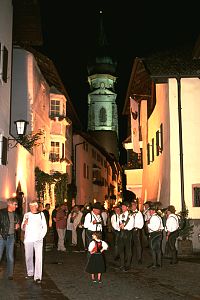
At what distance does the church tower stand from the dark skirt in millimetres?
77325

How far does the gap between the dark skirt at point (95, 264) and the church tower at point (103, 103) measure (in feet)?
254

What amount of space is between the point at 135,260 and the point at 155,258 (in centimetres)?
244

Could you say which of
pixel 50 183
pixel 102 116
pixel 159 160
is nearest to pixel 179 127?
pixel 159 160

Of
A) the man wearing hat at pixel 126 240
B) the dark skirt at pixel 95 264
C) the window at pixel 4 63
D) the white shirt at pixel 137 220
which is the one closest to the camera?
the dark skirt at pixel 95 264

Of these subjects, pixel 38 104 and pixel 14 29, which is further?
pixel 38 104

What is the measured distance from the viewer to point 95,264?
1132 centimetres

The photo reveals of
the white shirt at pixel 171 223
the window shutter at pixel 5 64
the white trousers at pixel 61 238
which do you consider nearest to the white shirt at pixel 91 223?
the white shirt at pixel 171 223

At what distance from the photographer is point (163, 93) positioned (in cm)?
2233

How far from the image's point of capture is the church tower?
89375mm

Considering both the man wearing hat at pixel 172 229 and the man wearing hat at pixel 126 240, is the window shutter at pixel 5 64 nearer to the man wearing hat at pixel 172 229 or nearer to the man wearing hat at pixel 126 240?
the man wearing hat at pixel 126 240

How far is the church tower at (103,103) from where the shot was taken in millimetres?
89375

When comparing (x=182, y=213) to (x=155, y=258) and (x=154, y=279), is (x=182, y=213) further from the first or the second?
(x=154, y=279)

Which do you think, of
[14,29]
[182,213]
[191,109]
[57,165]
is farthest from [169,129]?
[57,165]

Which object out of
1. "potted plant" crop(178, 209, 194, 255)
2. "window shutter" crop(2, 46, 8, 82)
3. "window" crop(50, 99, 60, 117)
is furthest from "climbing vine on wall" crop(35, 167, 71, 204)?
"potted plant" crop(178, 209, 194, 255)
